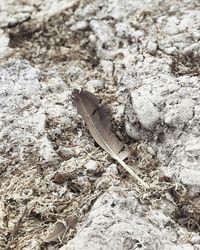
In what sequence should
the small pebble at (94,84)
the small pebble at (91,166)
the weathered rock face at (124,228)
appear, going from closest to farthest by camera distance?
the weathered rock face at (124,228) → the small pebble at (91,166) → the small pebble at (94,84)

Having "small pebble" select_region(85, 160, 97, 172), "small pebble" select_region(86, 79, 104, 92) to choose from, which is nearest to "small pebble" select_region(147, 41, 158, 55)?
"small pebble" select_region(86, 79, 104, 92)

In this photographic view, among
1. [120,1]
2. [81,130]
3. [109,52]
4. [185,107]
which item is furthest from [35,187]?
[120,1]

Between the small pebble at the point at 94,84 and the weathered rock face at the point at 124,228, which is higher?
the small pebble at the point at 94,84

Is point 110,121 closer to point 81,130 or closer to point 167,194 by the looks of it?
point 81,130

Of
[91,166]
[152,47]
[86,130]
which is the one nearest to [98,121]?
[86,130]

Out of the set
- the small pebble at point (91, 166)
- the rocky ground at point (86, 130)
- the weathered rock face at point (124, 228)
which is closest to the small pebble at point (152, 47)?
the rocky ground at point (86, 130)

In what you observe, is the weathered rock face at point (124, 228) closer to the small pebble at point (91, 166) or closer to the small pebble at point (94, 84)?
the small pebble at point (91, 166)
